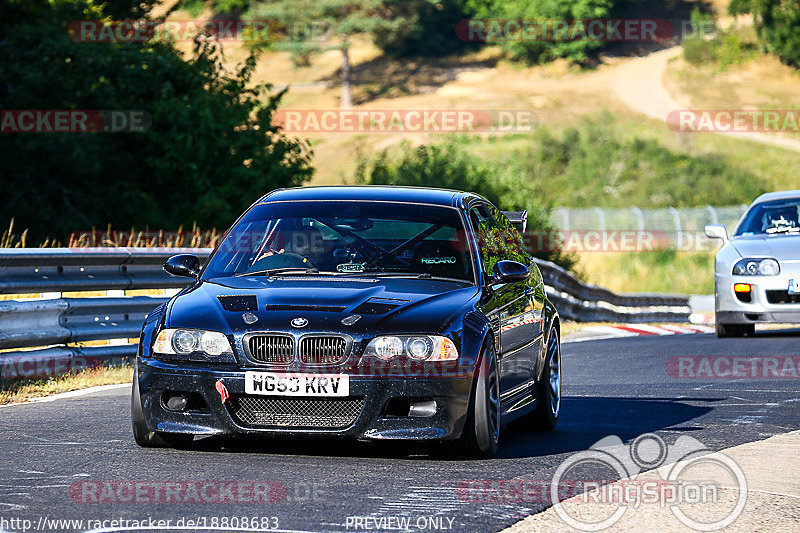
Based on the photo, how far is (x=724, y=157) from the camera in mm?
75312

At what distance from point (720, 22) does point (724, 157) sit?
3549cm

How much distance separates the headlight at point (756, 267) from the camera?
605 inches

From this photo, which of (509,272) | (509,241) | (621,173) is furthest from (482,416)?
(621,173)

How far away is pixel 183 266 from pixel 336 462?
181 centimetres

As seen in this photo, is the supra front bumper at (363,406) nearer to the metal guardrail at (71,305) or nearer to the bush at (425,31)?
the metal guardrail at (71,305)

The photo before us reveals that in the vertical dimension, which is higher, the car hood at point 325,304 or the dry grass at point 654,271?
the car hood at point 325,304

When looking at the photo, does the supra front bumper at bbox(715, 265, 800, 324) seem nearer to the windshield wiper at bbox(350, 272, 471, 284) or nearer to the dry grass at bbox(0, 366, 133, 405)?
the dry grass at bbox(0, 366, 133, 405)

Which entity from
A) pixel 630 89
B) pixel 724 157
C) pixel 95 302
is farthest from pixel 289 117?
pixel 95 302

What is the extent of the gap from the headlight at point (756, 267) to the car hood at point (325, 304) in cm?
848

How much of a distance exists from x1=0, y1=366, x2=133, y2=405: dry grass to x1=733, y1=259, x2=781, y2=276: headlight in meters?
7.03

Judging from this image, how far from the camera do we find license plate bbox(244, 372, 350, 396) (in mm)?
6828
